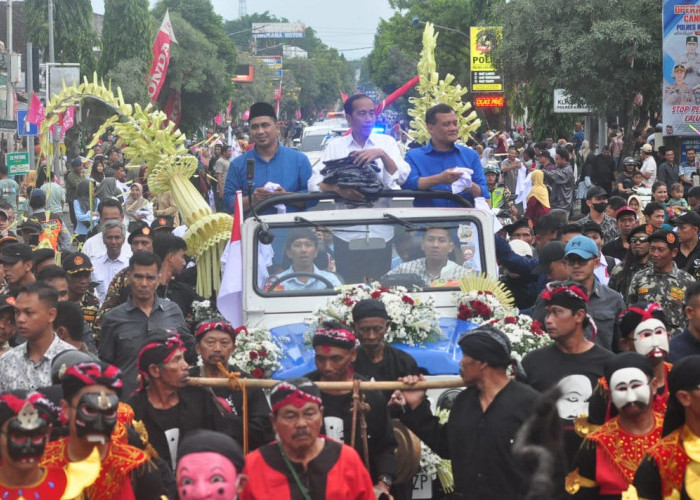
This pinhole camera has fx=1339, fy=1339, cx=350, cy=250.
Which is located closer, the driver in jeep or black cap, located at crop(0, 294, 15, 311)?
black cap, located at crop(0, 294, 15, 311)

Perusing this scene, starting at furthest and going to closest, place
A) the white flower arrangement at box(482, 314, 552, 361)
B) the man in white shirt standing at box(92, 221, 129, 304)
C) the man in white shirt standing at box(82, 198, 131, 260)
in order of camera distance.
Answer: the man in white shirt standing at box(82, 198, 131, 260), the man in white shirt standing at box(92, 221, 129, 304), the white flower arrangement at box(482, 314, 552, 361)

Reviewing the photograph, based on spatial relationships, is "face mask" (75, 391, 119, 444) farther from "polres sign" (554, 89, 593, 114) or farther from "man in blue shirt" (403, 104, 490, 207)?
"polres sign" (554, 89, 593, 114)

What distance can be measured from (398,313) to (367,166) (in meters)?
1.69

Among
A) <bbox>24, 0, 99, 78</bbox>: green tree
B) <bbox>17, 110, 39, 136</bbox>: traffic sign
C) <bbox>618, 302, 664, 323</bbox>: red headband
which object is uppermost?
<bbox>24, 0, 99, 78</bbox>: green tree

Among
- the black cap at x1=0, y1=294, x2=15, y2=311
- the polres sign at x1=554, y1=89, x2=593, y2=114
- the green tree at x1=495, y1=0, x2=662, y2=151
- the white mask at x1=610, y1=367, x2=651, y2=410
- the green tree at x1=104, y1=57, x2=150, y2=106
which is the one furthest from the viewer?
the green tree at x1=104, y1=57, x2=150, y2=106

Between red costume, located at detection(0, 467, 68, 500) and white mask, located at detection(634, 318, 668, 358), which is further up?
white mask, located at detection(634, 318, 668, 358)

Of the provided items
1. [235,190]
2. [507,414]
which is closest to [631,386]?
[507,414]

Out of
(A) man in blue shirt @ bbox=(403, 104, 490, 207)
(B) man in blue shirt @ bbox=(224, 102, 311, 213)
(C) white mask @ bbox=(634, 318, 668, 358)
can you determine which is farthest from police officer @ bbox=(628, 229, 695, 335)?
(C) white mask @ bbox=(634, 318, 668, 358)

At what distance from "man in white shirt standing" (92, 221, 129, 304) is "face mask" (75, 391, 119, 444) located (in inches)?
252

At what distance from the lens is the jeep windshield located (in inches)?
359

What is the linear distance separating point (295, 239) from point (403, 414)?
2497 millimetres

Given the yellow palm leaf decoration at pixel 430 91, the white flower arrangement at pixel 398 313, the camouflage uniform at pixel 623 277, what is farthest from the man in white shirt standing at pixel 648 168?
the white flower arrangement at pixel 398 313

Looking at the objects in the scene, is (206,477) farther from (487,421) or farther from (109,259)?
(109,259)

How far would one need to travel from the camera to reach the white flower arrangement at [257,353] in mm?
7953
